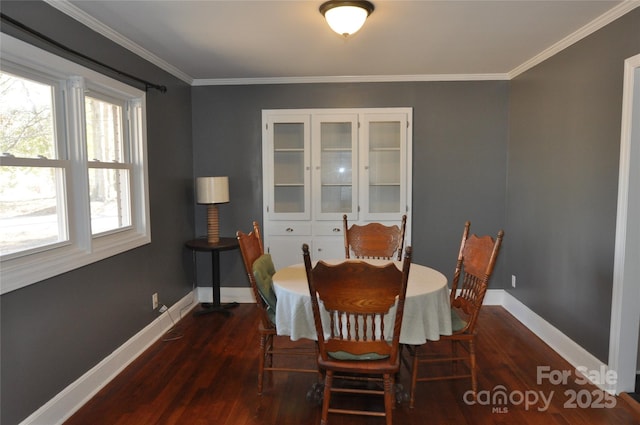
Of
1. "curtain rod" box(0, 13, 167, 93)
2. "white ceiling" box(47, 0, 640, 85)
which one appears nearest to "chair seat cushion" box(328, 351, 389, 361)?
"white ceiling" box(47, 0, 640, 85)

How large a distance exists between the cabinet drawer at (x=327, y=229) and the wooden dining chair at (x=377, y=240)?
0.87 m

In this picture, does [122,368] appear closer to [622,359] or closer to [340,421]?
[340,421]

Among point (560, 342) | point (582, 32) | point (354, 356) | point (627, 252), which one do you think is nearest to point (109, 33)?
point (354, 356)

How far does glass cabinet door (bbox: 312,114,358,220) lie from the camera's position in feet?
14.1

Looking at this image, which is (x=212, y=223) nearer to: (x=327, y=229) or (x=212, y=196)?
(x=212, y=196)

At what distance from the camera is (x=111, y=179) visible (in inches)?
120

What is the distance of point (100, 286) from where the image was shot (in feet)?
9.01

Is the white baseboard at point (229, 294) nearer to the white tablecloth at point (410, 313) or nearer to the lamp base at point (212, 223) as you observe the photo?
the lamp base at point (212, 223)

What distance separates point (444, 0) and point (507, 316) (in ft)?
9.90

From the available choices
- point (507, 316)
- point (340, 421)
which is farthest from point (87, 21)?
point (507, 316)

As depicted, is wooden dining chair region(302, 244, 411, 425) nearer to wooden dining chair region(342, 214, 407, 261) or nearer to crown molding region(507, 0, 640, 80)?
wooden dining chair region(342, 214, 407, 261)

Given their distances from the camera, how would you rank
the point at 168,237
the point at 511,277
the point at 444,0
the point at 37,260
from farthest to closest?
1. the point at 511,277
2. the point at 168,237
3. the point at 444,0
4. the point at 37,260

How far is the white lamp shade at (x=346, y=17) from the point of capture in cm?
235

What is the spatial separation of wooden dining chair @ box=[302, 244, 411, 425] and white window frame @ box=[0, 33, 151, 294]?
4.82 ft
